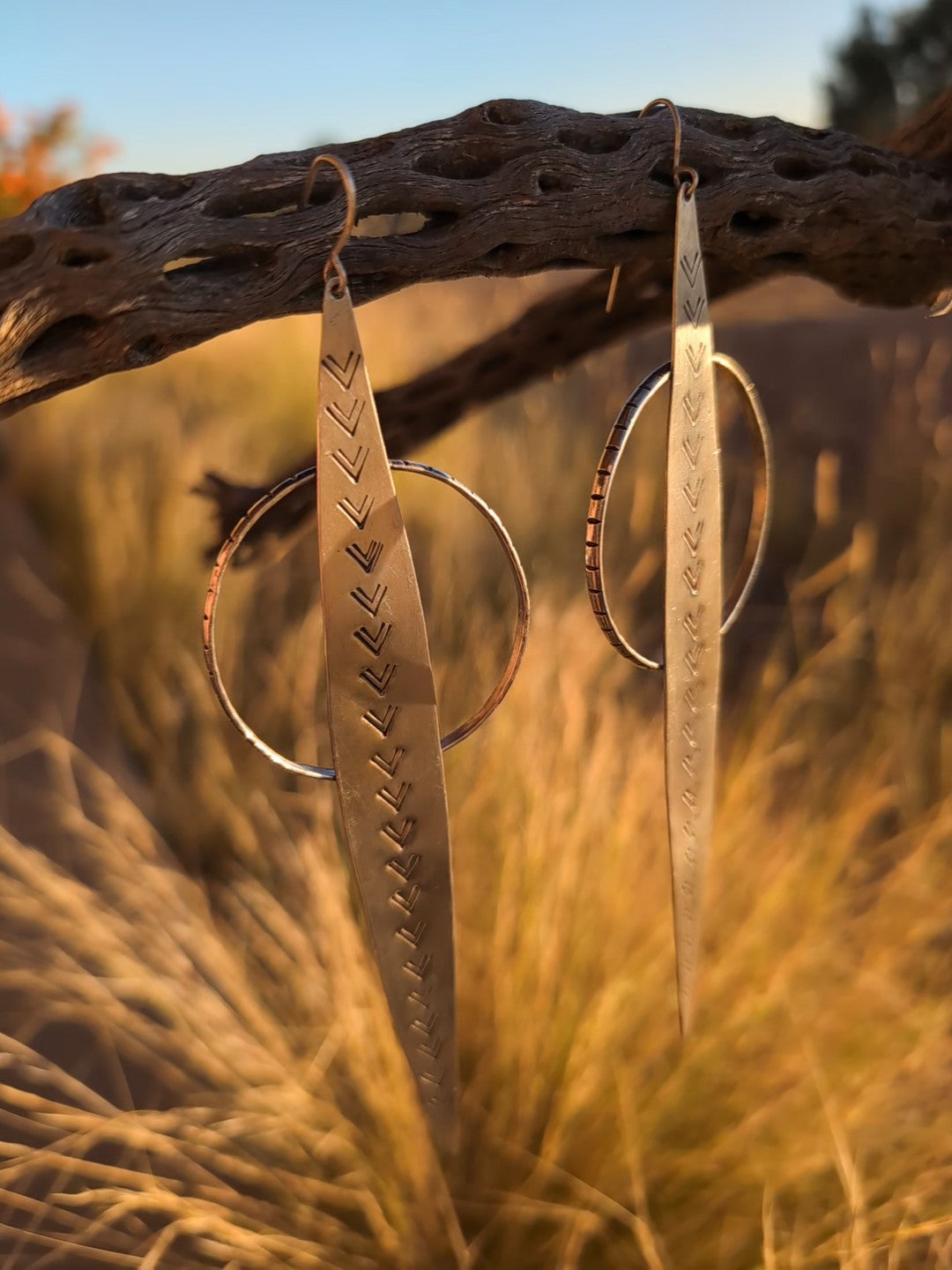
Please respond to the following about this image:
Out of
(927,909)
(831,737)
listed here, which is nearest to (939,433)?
(831,737)

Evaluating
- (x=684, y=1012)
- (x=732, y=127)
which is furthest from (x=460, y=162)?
(x=684, y=1012)

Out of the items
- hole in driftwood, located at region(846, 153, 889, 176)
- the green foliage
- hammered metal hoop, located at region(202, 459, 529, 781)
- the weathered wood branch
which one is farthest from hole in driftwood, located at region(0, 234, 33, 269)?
the green foliage

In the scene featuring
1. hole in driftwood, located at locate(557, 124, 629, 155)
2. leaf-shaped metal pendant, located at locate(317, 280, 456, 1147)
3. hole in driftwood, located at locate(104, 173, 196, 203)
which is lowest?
leaf-shaped metal pendant, located at locate(317, 280, 456, 1147)

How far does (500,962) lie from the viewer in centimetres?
74

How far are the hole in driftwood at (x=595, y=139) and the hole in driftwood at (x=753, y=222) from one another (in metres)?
0.07

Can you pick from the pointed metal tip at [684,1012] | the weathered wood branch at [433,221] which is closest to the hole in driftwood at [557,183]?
the weathered wood branch at [433,221]

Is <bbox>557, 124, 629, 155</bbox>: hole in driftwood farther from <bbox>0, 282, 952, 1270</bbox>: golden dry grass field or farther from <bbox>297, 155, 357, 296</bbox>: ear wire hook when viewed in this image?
<bbox>0, 282, 952, 1270</bbox>: golden dry grass field

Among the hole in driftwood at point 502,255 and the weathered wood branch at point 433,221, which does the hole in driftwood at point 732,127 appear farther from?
the hole in driftwood at point 502,255

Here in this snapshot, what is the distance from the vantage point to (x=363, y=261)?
0.39m

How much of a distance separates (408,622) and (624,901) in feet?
1.43

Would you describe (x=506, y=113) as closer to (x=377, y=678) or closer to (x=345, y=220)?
(x=345, y=220)

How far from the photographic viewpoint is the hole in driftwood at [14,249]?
1.11 ft

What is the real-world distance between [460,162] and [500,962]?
515 mm

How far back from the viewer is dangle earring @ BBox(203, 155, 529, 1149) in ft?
1.14
